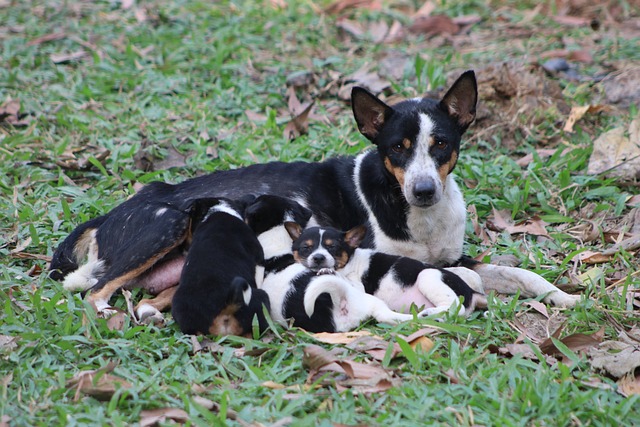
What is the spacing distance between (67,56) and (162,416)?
20.2 ft

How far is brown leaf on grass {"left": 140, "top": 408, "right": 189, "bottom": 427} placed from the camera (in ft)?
11.2

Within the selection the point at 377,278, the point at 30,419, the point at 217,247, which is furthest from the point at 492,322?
the point at 30,419

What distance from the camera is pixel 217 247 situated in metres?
4.39

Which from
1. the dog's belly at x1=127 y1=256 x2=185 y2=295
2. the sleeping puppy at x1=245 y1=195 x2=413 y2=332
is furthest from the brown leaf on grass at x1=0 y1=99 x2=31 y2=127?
the sleeping puppy at x1=245 y1=195 x2=413 y2=332

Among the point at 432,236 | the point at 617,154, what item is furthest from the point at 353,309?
the point at 617,154

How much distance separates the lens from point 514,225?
5949 mm

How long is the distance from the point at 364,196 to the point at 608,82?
139 inches

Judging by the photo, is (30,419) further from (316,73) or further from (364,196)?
(316,73)

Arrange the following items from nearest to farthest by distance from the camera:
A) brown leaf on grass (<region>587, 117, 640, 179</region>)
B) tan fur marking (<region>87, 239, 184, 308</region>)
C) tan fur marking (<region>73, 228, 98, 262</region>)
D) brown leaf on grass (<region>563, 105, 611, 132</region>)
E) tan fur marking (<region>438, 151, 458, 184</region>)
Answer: tan fur marking (<region>87, 239, 184, 308</region>), tan fur marking (<region>438, 151, 458, 184</region>), tan fur marking (<region>73, 228, 98, 262</region>), brown leaf on grass (<region>587, 117, 640, 179</region>), brown leaf on grass (<region>563, 105, 611, 132</region>)

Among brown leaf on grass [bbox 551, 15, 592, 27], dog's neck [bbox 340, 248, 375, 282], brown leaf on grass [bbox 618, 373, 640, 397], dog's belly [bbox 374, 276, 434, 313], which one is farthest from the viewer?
brown leaf on grass [bbox 551, 15, 592, 27]

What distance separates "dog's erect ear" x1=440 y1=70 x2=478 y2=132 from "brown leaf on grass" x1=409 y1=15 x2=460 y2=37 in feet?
14.8

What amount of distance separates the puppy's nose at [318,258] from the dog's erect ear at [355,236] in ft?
0.96

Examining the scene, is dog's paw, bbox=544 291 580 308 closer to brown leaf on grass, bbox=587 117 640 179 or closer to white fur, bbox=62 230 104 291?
brown leaf on grass, bbox=587 117 640 179

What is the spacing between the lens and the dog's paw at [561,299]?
186 inches
